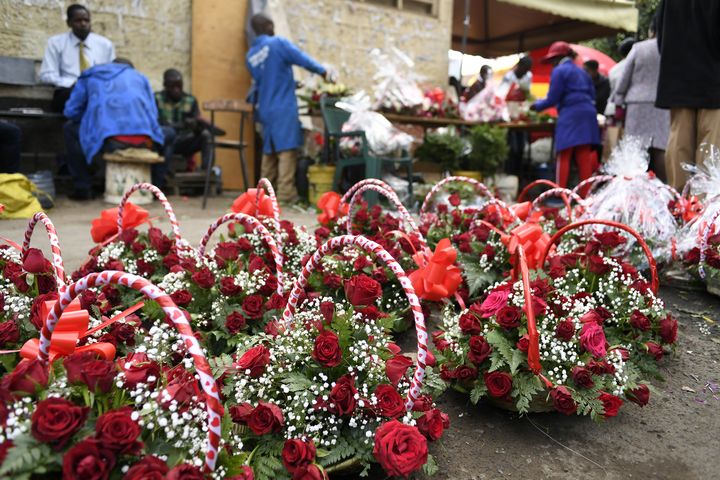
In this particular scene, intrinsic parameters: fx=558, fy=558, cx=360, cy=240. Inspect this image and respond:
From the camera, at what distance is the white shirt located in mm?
5945

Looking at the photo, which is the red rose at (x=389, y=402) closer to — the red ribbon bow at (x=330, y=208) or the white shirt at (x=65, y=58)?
the red ribbon bow at (x=330, y=208)

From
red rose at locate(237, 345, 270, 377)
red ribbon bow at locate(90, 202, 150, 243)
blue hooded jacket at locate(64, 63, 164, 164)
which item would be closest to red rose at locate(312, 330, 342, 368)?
red rose at locate(237, 345, 270, 377)

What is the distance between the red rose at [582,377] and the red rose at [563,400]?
0.25ft

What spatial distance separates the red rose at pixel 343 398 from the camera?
1312 mm

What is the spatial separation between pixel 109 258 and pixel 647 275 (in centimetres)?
284

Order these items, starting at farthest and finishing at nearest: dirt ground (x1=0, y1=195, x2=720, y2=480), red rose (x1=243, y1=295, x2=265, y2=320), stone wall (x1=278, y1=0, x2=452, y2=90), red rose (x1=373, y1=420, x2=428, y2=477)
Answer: stone wall (x1=278, y1=0, x2=452, y2=90) < red rose (x1=243, y1=295, x2=265, y2=320) < dirt ground (x1=0, y1=195, x2=720, y2=480) < red rose (x1=373, y1=420, x2=428, y2=477)

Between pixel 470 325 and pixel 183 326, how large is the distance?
1016 millimetres

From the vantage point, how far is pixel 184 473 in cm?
95

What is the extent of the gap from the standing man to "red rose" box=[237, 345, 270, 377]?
5.59m

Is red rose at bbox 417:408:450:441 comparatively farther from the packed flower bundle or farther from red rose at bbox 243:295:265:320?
red rose at bbox 243:295:265:320

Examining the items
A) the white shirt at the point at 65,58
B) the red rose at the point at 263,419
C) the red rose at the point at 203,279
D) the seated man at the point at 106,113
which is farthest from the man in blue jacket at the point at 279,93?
the red rose at the point at 263,419

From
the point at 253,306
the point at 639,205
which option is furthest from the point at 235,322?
the point at 639,205

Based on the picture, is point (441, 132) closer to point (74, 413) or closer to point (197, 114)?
point (197, 114)

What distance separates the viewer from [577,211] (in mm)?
3592
